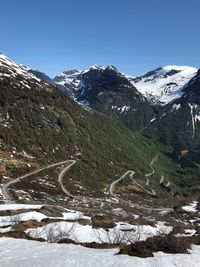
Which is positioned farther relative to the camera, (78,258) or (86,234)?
(86,234)

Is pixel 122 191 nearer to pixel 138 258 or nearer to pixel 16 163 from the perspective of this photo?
pixel 16 163

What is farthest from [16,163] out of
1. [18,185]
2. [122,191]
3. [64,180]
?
[122,191]

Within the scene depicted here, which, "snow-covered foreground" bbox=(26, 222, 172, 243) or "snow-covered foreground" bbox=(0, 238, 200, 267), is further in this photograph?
"snow-covered foreground" bbox=(26, 222, 172, 243)

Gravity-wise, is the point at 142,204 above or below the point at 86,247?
below

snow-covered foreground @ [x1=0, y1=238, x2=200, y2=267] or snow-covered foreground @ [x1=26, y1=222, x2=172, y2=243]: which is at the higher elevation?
snow-covered foreground @ [x1=0, y1=238, x2=200, y2=267]

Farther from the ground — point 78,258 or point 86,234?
point 78,258

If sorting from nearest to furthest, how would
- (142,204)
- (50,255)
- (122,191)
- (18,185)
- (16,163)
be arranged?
(50,255)
(18,185)
(142,204)
(16,163)
(122,191)

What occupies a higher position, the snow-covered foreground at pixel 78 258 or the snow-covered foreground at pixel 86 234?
the snow-covered foreground at pixel 78 258

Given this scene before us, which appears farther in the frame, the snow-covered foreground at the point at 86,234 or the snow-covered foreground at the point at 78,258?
the snow-covered foreground at the point at 86,234
